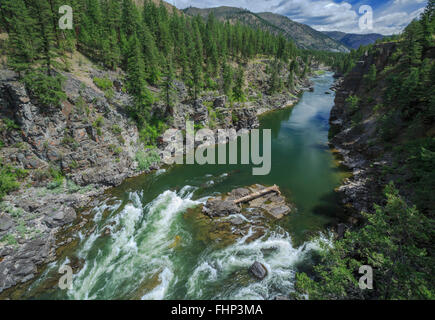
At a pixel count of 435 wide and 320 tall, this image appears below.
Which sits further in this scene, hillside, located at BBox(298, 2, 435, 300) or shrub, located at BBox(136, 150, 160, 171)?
shrub, located at BBox(136, 150, 160, 171)

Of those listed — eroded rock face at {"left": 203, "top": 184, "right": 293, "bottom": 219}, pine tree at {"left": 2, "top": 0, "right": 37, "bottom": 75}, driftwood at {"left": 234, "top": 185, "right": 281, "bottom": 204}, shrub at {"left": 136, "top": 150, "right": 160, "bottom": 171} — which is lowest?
eroded rock face at {"left": 203, "top": 184, "right": 293, "bottom": 219}

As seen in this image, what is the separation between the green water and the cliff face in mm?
2771

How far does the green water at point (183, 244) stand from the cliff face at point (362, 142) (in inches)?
109

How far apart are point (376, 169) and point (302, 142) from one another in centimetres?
2114

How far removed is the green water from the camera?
15953mm

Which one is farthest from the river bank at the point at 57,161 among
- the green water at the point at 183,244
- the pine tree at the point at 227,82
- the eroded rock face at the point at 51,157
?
the pine tree at the point at 227,82

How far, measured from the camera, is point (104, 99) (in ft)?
113

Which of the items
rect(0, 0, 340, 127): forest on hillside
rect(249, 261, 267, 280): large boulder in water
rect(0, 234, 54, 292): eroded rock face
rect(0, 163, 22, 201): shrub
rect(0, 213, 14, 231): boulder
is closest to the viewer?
rect(0, 234, 54, 292): eroded rock face

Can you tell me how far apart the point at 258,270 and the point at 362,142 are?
35.2 meters

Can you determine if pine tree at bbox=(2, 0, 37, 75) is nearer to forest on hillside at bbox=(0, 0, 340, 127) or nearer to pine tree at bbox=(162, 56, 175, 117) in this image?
forest on hillside at bbox=(0, 0, 340, 127)

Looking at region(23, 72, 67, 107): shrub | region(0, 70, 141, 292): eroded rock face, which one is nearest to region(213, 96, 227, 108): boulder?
region(0, 70, 141, 292): eroded rock face

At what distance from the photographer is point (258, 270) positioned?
1706 centimetres

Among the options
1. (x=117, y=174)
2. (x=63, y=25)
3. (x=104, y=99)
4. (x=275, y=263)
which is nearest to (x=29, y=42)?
(x=104, y=99)
